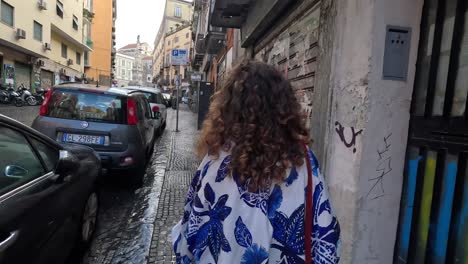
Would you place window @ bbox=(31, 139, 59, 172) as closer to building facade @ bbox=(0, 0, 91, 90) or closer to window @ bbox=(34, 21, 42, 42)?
building facade @ bbox=(0, 0, 91, 90)

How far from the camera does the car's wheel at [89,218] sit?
11.7 ft

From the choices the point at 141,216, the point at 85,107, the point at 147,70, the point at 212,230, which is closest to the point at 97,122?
the point at 85,107

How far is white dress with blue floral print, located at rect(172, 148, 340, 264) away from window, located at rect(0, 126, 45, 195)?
145 cm

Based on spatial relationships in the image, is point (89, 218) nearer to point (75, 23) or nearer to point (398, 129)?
point (398, 129)

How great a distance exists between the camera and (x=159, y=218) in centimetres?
475

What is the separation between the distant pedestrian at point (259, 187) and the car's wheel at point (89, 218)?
2.45 metres

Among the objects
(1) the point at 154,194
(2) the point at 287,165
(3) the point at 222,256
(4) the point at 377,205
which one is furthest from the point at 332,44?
(1) the point at 154,194

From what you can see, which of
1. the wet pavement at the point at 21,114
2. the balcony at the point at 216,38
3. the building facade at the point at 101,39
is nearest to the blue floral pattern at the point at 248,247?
the wet pavement at the point at 21,114

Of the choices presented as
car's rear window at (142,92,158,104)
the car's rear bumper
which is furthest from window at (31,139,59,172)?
car's rear window at (142,92,158,104)

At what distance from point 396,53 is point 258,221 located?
2178 mm

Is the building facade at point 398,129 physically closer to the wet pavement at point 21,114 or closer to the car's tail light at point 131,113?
the car's tail light at point 131,113

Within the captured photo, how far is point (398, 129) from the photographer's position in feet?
9.65

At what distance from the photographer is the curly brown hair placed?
1.38 m

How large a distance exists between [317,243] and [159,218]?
11.9ft
